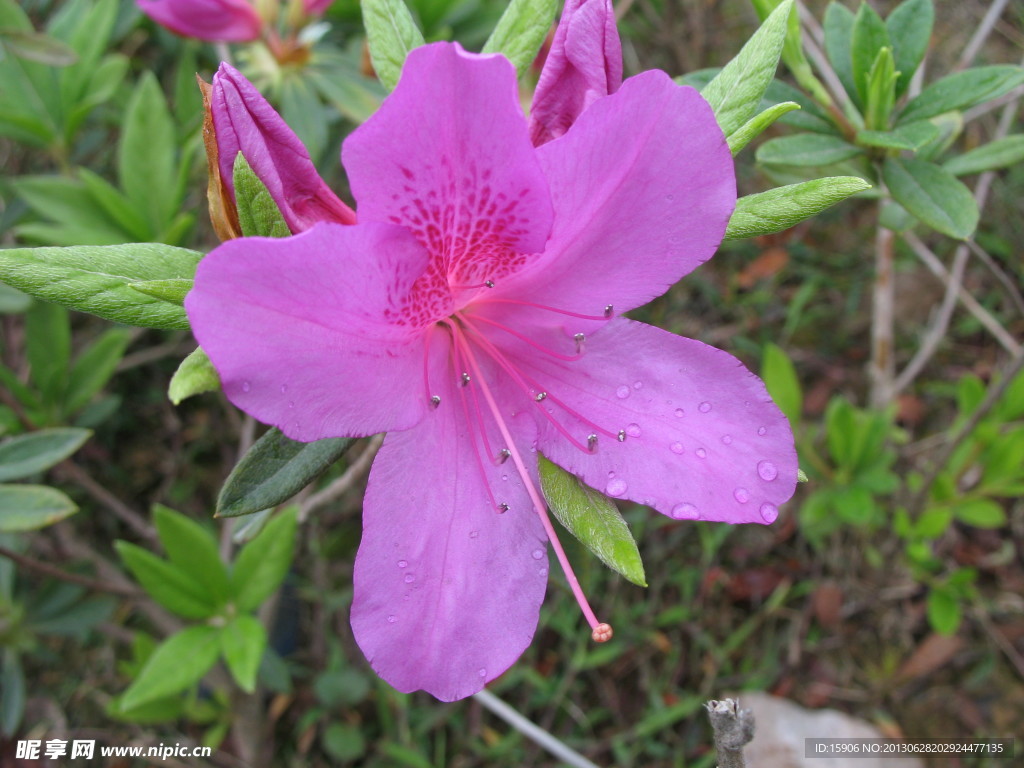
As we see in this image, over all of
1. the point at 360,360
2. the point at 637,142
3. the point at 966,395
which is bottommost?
the point at 966,395

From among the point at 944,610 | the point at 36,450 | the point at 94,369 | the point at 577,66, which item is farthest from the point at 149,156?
the point at 944,610

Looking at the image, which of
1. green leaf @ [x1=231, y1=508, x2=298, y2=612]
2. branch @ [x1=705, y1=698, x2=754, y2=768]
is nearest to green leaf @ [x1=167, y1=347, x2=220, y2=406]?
branch @ [x1=705, y1=698, x2=754, y2=768]

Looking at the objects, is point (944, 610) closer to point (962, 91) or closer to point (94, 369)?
point (962, 91)

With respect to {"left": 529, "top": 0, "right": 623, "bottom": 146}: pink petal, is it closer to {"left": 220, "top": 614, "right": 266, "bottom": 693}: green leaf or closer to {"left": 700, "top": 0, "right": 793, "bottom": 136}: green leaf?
{"left": 700, "top": 0, "right": 793, "bottom": 136}: green leaf

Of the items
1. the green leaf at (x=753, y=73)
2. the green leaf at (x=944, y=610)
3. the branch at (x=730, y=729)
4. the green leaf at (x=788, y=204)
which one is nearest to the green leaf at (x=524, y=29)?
the green leaf at (x=753, y=73)

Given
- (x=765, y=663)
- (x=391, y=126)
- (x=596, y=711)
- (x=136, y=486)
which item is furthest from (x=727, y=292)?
(x=391, y=126)

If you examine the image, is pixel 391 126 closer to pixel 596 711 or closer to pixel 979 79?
pixel 979 79
